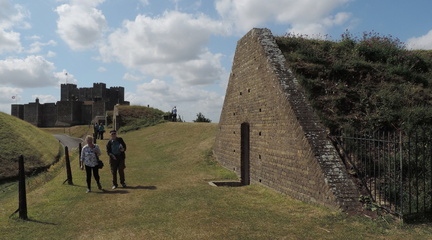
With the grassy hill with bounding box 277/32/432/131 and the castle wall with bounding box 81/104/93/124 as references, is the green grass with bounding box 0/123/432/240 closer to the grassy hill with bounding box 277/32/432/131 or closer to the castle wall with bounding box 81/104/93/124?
the grassy hill with bounding box 277/32/432/131

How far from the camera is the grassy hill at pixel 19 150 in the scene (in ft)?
68.7

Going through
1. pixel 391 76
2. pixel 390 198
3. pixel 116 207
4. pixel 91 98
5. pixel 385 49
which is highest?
pixel 91 98

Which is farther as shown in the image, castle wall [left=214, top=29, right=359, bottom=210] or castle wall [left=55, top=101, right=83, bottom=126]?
castle wall [left=55, top=101, right=83, bottom=126]

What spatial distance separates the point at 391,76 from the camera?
34.5ft

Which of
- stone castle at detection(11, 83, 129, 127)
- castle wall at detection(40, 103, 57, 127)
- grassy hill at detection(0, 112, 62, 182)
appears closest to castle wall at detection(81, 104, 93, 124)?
stone castle at detection(11, 83, 129, 127)

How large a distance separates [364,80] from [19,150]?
24883 millimetres

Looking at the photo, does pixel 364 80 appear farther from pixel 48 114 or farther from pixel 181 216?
pixel 48 114

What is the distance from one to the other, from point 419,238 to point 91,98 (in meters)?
88.7

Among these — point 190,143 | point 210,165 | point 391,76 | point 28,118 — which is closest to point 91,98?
point 28,118

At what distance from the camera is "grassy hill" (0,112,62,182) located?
2094cm

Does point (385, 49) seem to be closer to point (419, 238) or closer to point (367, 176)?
point (367, 176)

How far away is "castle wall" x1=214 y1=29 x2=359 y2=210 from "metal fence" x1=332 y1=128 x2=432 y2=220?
59 cm

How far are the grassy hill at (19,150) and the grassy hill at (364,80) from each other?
63.7ft

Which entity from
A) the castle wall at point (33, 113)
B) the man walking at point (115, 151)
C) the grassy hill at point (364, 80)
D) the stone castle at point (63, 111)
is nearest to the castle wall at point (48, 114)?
the stone castle at point (63, 111)
